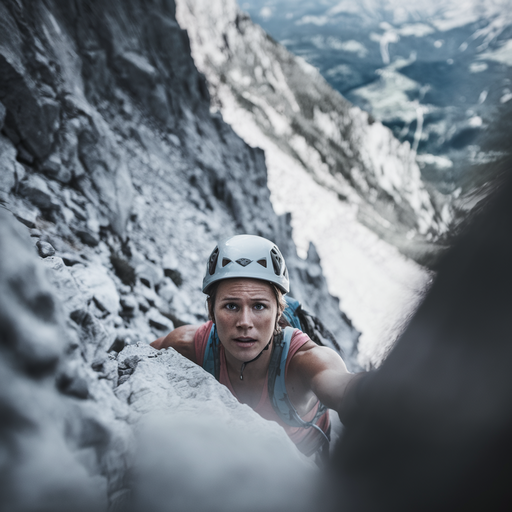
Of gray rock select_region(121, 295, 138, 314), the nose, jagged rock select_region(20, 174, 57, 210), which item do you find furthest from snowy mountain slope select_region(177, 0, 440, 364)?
jagged rock select_region(20, 174, 57, 210)

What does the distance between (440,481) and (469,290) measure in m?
0.58

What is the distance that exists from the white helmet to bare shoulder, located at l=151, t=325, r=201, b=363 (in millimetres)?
554

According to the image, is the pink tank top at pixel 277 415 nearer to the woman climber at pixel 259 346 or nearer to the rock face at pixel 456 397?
the woman climber at pixel 259 346

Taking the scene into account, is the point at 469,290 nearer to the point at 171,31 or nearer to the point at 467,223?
the point at 467,223

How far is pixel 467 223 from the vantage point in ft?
3.26

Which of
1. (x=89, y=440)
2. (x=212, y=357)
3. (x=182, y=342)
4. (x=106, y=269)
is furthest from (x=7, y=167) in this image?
(x=89, y=440)

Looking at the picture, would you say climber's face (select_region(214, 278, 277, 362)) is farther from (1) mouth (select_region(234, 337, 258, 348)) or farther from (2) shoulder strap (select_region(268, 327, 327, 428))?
(2) shoulder strap (select_region(268, 327, 327, 428))

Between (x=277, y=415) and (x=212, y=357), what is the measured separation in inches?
32.1

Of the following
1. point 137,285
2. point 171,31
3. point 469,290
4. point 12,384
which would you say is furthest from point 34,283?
point 171,31

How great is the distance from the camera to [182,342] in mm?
3178

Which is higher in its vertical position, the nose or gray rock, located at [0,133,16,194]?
gray rock, located at [0,133,16,194]

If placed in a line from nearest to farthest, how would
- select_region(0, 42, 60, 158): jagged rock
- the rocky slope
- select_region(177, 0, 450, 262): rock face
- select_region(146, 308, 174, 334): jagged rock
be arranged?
the rocky slope < select_region(0, 42, 60, 158): jagged rock < select_region(146, 308, 174, 334): jagged rock < select_region(177, 0, 450, 262): rock face

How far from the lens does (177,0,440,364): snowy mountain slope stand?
29156 mm

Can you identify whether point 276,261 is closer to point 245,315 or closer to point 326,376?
point 245,315
